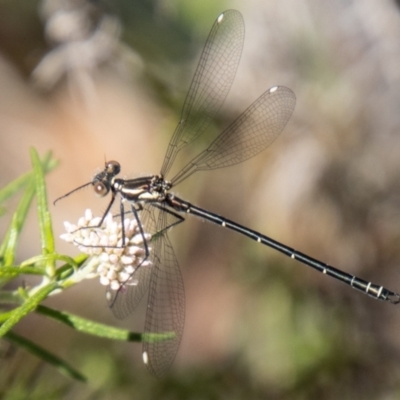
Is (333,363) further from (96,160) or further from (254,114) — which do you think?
(96,160)

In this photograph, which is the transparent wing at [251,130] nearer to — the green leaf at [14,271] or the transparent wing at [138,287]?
the transparent wing at [138,287]

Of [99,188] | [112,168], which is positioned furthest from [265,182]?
[99,188]

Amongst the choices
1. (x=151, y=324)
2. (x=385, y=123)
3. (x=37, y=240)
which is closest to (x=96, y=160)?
(x=37, y=240)

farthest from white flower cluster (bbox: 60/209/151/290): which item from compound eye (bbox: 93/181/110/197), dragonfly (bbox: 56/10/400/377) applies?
compound eye (bbox: 93/181/110/197)

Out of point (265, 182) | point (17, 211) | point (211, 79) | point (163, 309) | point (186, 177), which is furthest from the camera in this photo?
point (265, 182)

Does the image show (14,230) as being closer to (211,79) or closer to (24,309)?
(24,309)

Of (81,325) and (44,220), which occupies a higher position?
(44,220)

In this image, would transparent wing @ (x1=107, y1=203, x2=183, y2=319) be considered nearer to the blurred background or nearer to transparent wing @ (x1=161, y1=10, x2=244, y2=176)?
transparent wing @ (x1=161, y1=10, x2=244, y2=176)
